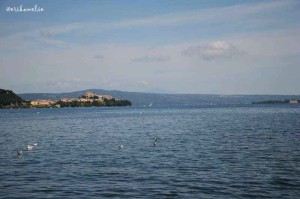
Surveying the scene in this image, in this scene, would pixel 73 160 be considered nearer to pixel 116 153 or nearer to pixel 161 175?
pixel 116 153

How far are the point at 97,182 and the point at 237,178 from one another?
35.4ft

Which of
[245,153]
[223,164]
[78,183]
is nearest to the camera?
[78,183]

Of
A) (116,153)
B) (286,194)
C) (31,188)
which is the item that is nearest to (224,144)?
(116,153)

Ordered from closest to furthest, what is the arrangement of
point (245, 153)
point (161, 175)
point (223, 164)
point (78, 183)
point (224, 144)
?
1. point (78, 183)
2. point (161, 175)
3. point (223, 164)
4. point (245, 153)
5. point (224, 144)

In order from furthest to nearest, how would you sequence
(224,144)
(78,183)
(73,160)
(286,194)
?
(224,144) → (73,160) → (78,183) → (286,194)

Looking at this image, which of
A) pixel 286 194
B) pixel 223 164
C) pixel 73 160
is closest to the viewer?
pixel 286 194

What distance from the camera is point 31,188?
27.6 m

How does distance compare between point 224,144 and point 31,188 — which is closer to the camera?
point 31,188

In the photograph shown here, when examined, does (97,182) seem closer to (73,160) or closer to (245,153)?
(73,160)

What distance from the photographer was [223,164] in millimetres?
36000

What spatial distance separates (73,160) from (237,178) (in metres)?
18.1

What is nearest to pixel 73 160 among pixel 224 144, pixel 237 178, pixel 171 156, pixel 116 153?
pixel 116 153

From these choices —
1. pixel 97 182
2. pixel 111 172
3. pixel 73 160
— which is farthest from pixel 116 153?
pixel 97 182

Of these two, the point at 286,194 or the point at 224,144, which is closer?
Result: the point at 286,194
